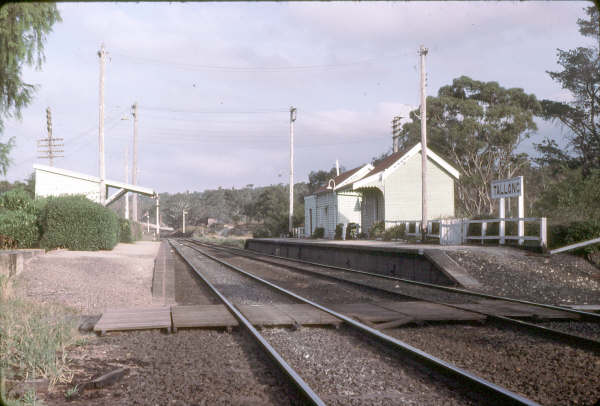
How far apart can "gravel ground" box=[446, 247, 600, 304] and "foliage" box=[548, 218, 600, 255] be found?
58cm

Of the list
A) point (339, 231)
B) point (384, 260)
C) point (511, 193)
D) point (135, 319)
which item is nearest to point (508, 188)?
point (511, 193)

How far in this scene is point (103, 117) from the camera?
2509 cm

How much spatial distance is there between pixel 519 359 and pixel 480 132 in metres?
36.5

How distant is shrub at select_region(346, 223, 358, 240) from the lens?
29.1 m

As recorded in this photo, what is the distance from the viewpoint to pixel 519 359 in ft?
16.8

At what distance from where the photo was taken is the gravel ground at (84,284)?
930 cm

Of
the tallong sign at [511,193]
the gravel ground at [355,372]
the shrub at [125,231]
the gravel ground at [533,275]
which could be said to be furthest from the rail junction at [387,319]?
the shrub at [125,231]

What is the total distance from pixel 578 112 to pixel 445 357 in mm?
33488

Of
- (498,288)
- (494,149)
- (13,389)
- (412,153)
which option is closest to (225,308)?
(13,389)

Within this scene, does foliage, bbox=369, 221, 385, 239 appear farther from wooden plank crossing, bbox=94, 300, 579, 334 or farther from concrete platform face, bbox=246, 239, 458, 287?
wooden plank crossing, bbox=94, 300, 579, 334

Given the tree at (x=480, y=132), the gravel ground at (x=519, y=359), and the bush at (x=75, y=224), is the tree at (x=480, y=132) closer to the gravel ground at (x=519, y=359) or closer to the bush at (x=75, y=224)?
the bush at (x=75, y=224)

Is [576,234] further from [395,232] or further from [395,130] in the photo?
[395,130]

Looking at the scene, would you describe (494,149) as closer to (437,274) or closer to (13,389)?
(437,274)

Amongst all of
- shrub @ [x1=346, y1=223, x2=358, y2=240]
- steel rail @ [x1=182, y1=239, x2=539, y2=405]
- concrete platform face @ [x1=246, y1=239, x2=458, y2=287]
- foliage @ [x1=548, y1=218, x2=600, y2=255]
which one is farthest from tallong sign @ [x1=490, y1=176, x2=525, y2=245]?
shrub @ [x1=346, y1=223, x2=358, y2=240]
